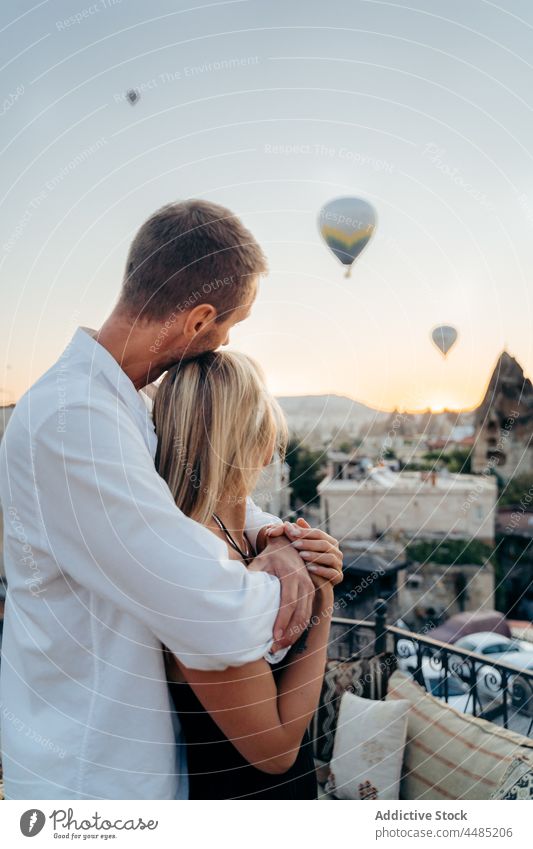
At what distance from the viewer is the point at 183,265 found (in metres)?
1.18

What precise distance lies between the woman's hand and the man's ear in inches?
14.9

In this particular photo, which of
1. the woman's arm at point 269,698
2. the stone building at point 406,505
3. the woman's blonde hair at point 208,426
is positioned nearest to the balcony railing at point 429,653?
the woman's arm at point 269,698

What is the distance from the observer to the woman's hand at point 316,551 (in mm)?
1049

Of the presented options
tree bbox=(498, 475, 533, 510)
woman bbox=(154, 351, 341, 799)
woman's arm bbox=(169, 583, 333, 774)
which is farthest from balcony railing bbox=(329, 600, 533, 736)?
tree bbox=(498, 475, 533, 510)

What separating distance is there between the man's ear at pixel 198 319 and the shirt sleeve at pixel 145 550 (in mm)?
298

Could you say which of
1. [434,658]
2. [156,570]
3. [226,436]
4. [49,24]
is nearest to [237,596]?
[156,570]

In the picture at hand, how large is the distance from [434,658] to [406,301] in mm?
1229

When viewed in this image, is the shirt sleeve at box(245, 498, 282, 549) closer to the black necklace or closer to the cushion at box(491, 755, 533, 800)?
the black necklace

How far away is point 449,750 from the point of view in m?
1.82

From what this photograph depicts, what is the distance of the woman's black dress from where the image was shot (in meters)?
1.01

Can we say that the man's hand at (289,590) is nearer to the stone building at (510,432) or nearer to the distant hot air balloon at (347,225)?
the distant hot air balloon at (347,225)

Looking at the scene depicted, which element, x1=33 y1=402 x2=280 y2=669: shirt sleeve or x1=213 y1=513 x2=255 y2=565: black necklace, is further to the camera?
x1=213 y1=513 x2=255 y2=565: black necklace

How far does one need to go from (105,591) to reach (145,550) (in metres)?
0.10

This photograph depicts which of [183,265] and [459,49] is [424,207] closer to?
[459,49]
